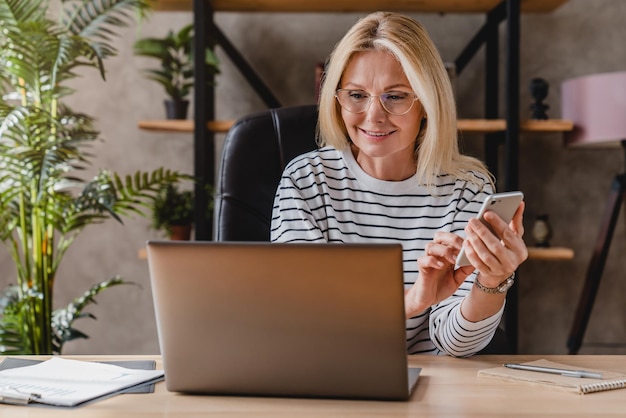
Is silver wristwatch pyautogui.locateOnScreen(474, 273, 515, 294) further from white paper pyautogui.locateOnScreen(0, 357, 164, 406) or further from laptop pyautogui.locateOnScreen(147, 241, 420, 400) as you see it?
white paper pyautogui.locateOnScreen(0, 357, 164, 406)

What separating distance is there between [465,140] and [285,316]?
2.15 meters

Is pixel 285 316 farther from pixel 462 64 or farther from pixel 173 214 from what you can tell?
pixel 462 64

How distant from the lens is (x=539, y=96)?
2.71 m

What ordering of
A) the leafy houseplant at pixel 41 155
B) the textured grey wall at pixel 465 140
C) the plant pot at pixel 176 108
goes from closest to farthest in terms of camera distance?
the leafy houseplant at pixel 41 155
the plant pot at pixel 176 108
the textured grey wall at pixel 465 140

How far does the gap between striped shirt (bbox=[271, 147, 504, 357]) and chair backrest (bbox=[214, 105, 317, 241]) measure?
5cm

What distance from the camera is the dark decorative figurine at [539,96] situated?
269 cm

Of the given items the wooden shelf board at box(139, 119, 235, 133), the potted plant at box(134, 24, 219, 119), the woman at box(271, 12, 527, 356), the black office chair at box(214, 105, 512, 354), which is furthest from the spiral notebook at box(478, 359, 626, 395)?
the potted plant at box(134, 24, 219, 119)

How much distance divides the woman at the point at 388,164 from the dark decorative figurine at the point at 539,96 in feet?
3.63

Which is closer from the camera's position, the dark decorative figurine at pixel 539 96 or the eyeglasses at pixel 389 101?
the eyeglasses at pixel 389 101

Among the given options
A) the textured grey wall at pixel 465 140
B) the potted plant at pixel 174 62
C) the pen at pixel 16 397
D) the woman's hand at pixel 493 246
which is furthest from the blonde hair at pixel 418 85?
the textured grey wall at pixel 465 140

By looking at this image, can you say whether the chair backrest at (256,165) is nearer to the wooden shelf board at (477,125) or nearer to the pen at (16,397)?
the pen at (16,397)

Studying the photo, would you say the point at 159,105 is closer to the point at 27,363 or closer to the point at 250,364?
the point at 27,363

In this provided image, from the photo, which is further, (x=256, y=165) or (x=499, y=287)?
(x=256, y=165)

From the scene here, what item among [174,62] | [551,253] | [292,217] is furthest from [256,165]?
[551,253]
